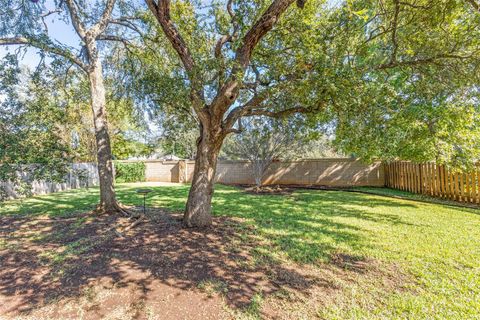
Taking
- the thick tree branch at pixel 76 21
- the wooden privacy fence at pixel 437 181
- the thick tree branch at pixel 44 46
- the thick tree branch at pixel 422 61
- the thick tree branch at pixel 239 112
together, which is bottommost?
the wooden privacy fence at pixel 437 181

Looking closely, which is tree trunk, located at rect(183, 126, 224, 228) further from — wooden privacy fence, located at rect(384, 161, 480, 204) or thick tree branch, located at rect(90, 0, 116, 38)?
wooden privacy fence, located at rect(384, 161, 480, 204)

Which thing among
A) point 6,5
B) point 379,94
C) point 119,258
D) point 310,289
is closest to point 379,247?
point 310,289

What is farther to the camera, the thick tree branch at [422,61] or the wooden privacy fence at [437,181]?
the wooden privacy fence at [437,181]

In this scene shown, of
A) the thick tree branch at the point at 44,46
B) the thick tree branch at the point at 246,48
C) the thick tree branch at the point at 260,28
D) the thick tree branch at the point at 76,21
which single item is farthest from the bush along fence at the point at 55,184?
the thick tree branch at the point at 260,28

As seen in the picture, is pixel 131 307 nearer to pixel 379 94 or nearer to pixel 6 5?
pixel 379 94

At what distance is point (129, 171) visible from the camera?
15.7 metres

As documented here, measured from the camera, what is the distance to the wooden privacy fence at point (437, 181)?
6.58m

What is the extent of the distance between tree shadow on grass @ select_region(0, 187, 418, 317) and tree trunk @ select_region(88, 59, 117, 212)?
52cm

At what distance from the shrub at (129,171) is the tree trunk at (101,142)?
10.4 metres

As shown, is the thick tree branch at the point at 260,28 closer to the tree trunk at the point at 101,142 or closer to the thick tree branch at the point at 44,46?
the thick tree branch at the point at 44,46

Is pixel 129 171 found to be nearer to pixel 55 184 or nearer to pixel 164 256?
pixel 55 184

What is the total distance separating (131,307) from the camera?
7.50 ft

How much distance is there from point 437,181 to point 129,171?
15730 mm

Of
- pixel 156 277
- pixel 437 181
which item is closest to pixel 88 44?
pixel 156 277
